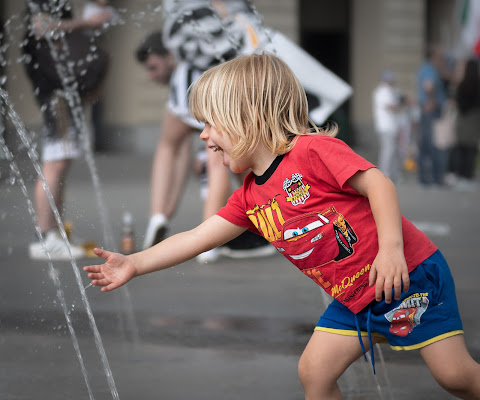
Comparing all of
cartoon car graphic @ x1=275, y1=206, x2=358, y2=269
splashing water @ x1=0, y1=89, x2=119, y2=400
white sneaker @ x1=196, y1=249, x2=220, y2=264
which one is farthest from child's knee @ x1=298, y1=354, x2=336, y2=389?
white sneaker @ x1=196, y1=249, x2=220, y2=264

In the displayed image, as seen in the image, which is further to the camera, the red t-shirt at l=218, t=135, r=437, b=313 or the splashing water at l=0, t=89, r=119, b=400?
the splashing water at l=0, t=89, r=119, b=400

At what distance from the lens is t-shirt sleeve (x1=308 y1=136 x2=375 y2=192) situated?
2117 millimetres

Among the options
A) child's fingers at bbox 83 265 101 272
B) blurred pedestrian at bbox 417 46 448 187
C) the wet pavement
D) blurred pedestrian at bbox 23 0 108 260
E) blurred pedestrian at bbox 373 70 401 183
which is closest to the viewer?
child's fingers at bbox 83 265 101 272

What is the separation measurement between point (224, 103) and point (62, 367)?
142 centimetres

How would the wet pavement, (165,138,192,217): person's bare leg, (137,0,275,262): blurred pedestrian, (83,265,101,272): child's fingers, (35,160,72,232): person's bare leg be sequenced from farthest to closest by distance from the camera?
(165,138,192,217): person's bare leg → (35,160,72,232): person's bare leg → (137,0,275,262): blurred pedestrian → the wet pavement → (83,265,101,272): child's fingers

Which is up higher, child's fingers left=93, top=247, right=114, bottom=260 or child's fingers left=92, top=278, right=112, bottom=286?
child's fingers left=93, top=247, right=114, bottom=260

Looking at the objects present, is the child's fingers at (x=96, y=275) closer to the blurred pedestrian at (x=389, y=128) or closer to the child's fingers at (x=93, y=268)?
the child's fingers at (x=93, y=268)

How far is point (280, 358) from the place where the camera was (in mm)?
3299

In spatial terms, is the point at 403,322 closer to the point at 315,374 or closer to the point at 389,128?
the point at 315,374

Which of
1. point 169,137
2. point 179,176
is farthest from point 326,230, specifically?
point 179,176

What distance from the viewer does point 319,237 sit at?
222 centimetres

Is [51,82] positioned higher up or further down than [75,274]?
further down

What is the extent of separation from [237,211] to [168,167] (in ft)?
11.3

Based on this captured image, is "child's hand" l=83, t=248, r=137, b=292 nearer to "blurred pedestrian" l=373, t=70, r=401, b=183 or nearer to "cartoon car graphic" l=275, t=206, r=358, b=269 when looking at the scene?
"cartoon car graphic" l=275, t=206, r=358, b=269
